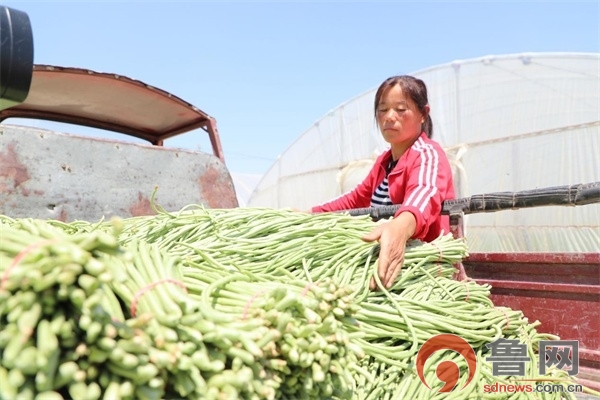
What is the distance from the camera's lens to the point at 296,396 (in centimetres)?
112

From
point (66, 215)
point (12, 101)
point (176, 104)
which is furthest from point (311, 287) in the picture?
point (176, 104)

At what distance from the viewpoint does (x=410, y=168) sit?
2.45m

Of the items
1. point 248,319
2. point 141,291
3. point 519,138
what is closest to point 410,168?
point 248,319

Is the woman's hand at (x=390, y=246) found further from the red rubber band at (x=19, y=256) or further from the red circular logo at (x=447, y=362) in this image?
the red rubber band at (x=19, y=256)

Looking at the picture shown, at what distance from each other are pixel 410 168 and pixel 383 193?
0.42 m

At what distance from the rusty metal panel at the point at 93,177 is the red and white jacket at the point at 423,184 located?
4.32ft

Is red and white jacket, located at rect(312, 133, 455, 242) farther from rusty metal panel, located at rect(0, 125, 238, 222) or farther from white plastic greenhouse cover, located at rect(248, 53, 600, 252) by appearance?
white plastic greenhouse cover, located at rect(248, 53, 600, 252)

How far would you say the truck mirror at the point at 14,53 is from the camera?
3.26 ft

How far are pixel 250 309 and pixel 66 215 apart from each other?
2.24 metres

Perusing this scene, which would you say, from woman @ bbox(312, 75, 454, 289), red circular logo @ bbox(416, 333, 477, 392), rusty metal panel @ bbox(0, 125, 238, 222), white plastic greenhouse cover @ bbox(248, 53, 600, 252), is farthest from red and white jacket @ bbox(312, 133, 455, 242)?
white plastic greenhouse cover @ bbox(248, 53, 600, 252)

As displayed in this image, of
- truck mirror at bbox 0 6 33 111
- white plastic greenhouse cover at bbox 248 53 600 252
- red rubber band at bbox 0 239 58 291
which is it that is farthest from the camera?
white plastic greenhouse cover at bbox 248 53 600 252

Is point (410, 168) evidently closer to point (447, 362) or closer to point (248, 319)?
point (447, 362)

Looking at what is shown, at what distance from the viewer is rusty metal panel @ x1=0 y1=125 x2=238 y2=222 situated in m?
2.81

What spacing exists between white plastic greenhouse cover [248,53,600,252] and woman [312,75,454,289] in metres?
7.36
